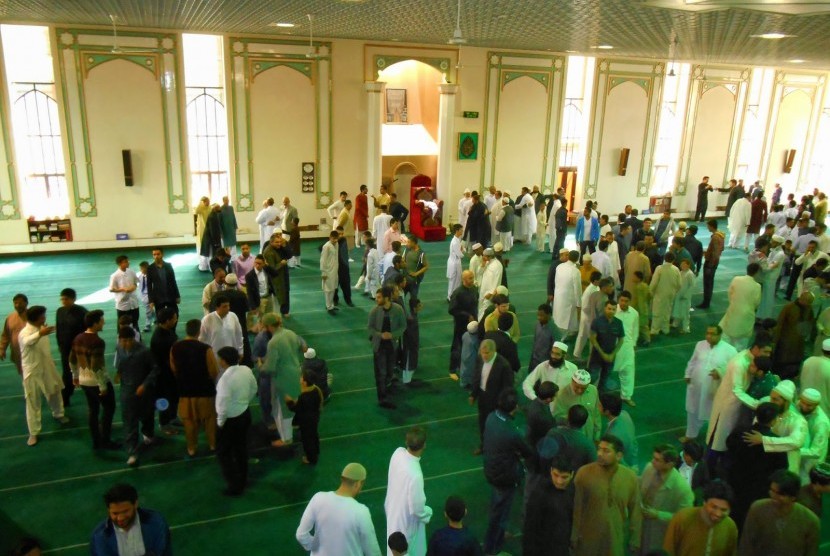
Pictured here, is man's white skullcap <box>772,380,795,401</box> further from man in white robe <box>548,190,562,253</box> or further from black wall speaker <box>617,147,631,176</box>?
black wall speaker <box>617,147,631,176</box>

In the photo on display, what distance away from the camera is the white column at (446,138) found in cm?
1648

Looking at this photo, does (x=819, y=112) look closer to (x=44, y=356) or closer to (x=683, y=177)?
(x=683, y=177)

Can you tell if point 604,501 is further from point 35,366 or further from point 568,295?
point 35,366

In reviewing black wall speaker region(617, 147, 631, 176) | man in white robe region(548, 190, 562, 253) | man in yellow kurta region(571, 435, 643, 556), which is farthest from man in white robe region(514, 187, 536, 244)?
man in yellow kurta region(571, 435, 643, 556)

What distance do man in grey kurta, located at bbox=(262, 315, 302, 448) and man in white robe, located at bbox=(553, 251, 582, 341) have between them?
4.09m

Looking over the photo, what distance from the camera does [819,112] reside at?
2189 centimetres

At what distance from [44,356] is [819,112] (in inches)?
952

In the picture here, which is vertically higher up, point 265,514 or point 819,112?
point 819,112

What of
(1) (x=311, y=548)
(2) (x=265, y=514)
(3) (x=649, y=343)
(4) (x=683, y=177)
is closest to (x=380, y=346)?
(2) (x=265, y=514)

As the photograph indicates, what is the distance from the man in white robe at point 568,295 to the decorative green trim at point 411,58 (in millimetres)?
8556

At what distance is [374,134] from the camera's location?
51.6ft

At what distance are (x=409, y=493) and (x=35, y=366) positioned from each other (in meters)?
4.41

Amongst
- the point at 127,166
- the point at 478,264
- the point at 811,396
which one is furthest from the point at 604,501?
the point at 127,166

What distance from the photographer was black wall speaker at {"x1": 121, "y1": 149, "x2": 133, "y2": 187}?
45.5 feet
